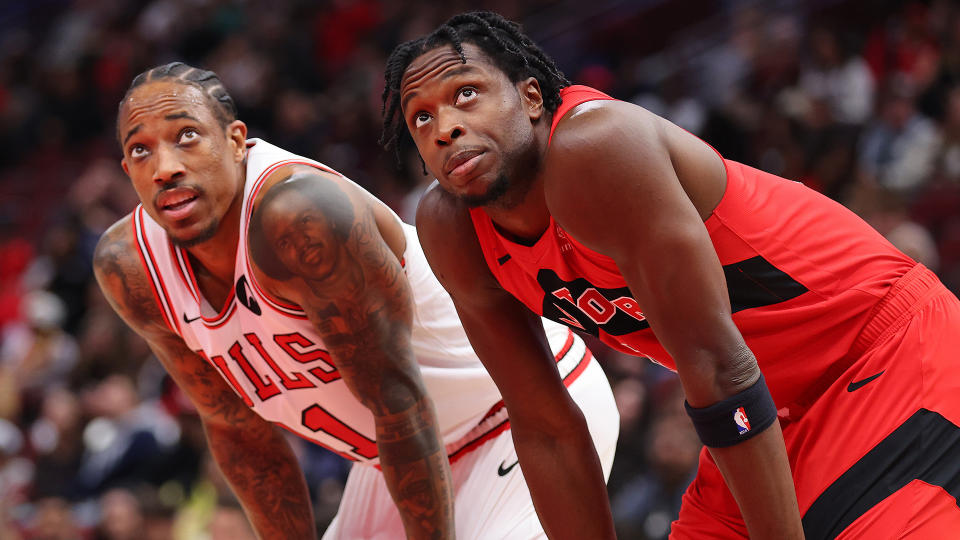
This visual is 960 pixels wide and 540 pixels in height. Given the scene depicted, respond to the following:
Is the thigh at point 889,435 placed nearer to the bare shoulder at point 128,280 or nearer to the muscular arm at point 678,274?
the muscular arm at point 678,274

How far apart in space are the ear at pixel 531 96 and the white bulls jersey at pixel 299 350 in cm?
97

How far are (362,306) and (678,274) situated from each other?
121 cm

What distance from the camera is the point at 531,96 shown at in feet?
8.98

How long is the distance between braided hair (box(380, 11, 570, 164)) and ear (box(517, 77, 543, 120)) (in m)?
0.01

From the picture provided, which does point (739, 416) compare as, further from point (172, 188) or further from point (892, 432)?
point (172, 188)

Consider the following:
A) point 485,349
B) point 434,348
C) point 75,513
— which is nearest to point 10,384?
point 75,513

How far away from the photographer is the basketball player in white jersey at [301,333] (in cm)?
327

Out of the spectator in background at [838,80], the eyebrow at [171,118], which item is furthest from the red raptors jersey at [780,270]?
the spectator in background at [838,80]

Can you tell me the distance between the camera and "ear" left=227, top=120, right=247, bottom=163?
354cm

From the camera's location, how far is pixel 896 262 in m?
2.71

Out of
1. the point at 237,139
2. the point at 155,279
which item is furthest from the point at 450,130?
the point at 155,279

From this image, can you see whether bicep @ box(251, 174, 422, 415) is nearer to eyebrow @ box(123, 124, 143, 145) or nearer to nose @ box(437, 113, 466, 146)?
eyebrow @ box(123, 124, 143, 145)

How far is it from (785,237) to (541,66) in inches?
29.6

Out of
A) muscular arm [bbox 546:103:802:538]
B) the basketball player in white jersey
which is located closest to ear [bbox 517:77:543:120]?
muscular arm [bbox 546:103:802:538]
